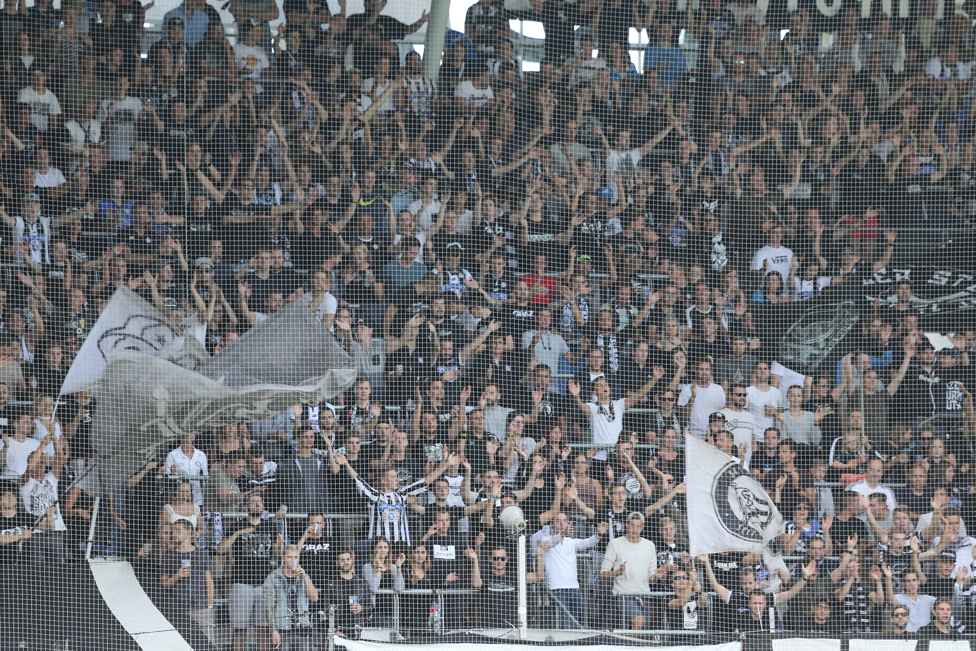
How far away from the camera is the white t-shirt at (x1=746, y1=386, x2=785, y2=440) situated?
28.1 ft

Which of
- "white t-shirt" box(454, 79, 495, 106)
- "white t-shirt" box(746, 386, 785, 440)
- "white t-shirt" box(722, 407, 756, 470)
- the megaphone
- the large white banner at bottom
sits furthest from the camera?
"white t-shirt" box(454, 79, 495, 106)

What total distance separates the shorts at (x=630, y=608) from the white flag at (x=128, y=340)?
338 cm

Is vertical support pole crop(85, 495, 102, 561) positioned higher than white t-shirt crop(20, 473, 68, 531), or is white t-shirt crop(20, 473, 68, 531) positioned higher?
white t-shirt crop(20, 473, 68, 531)

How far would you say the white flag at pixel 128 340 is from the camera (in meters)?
7.77

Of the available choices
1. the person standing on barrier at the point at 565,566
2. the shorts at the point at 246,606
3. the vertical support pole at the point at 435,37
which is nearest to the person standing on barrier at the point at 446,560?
the person standing on barrier at the point at 565,566

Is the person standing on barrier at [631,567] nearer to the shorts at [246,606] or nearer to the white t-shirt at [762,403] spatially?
the white t-shirt at [762,403]

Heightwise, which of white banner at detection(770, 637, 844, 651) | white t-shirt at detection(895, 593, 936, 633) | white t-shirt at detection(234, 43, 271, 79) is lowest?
white banner at detection(770, 637, 844, 651)

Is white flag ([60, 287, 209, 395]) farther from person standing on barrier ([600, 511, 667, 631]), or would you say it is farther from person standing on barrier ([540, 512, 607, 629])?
person standing on barrier ([600, 511, 667, 631])

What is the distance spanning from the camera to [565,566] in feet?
25.1

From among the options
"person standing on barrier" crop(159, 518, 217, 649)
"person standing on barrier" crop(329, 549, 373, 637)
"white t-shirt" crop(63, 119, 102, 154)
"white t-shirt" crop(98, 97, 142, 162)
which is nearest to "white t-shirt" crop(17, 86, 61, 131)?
"white t-shirt" crop(63, 119, 102, 154)

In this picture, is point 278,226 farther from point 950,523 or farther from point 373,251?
point 950,523

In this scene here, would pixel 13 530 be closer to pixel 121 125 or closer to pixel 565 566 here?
pixel 121 125

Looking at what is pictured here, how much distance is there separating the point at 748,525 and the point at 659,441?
2.94 feet

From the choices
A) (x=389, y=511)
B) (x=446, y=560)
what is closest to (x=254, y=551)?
(x=389, y=511)
